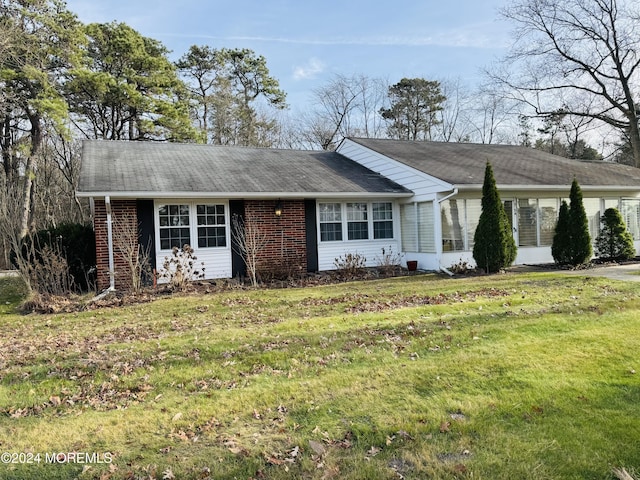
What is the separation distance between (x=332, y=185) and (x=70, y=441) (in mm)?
10762

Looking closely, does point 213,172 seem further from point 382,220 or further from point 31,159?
point 31,159

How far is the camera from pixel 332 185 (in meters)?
13.4

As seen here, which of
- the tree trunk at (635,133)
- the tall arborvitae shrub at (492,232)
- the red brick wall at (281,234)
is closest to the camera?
the tall arborvitae shrub at (492,232)

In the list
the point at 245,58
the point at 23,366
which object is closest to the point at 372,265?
the point at 23,366

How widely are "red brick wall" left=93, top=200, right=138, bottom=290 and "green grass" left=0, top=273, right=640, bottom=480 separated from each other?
10.8 feet

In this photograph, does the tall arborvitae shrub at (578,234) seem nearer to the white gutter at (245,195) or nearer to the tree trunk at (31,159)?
the white gutter at (245,195)

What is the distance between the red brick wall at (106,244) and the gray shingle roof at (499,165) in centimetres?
829

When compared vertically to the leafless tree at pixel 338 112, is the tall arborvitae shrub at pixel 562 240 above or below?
below

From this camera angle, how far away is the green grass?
9.85 feet

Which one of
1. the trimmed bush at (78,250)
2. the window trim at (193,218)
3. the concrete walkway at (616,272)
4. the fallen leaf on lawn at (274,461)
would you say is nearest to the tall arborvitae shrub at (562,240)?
the concrete walkway at (616,272)

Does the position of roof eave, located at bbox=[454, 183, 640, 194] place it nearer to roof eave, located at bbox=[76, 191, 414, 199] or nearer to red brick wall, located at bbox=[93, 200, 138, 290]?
roof eave, located at bbox=[76, 191, 414, 199]

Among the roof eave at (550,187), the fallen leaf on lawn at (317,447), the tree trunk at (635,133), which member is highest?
the tree trunk at (635,133)

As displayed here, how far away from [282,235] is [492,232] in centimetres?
572

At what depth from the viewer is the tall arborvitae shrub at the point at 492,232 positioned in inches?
472
